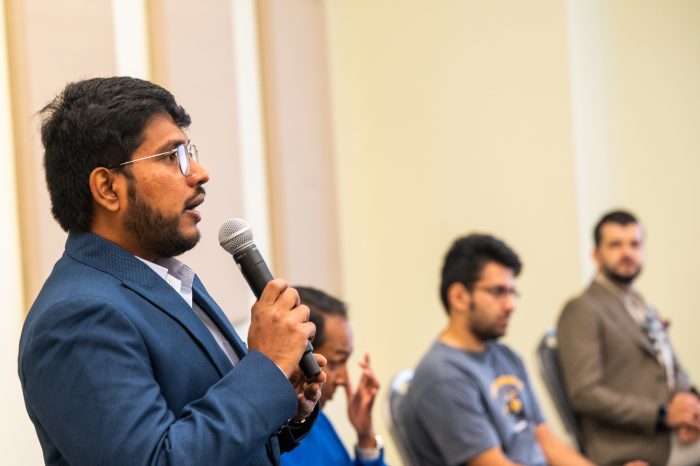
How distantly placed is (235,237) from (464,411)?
1.72m

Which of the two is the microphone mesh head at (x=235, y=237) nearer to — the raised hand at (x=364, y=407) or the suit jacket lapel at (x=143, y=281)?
the suit jacket lapel at (x=143, y=281)

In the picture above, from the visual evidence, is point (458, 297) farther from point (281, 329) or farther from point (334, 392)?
point (281, 329)

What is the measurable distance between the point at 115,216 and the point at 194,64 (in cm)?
168

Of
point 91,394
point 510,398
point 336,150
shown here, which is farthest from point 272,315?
point 336,150

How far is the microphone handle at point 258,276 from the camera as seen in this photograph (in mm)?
1483

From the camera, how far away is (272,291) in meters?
1.43

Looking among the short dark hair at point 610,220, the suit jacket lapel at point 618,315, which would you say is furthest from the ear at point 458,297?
the short dark hair at point 610,220

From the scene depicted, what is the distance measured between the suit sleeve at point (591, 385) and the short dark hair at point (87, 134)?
268 cm

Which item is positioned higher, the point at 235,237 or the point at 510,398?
the point at 235,237

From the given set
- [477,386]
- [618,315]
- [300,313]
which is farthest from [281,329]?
[618,315]

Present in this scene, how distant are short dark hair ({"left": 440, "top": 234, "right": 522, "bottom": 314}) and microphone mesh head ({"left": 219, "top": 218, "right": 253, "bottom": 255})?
2.00 metres

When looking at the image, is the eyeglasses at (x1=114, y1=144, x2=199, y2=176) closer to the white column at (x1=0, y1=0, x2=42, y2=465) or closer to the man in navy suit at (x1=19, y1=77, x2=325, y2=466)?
the man in navy suit at (x1=19, y1=77, x2=325, y2=466)

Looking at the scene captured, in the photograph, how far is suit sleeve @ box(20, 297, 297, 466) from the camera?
1.31 metres

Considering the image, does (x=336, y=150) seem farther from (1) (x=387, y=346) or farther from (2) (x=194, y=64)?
(2) (x=194, y=64)
